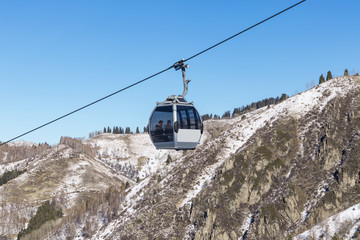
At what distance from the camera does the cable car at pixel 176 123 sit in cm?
2492

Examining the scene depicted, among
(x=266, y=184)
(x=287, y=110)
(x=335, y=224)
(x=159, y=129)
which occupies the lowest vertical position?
(x=335, y=224)

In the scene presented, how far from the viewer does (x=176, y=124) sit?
24828 mm

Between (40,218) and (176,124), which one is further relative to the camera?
(40,218)

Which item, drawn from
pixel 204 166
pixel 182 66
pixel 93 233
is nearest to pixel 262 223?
pixel 204 166

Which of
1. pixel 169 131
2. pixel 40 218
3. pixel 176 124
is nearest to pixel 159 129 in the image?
pixel 169 131

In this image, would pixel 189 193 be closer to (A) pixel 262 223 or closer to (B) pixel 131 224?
(B) pixel 131 224

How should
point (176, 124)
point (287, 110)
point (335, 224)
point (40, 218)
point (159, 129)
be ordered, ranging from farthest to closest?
1. point (40, 218)
2. point (287, 110)
3. point (335, 224)
4. point (159, 129)
5. point (176, 124)

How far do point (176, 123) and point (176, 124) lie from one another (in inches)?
2.4

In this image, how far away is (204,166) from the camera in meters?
124

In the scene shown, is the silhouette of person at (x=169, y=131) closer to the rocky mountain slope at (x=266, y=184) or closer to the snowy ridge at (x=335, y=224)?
the rocky mountain slope at (x=266, y=184)

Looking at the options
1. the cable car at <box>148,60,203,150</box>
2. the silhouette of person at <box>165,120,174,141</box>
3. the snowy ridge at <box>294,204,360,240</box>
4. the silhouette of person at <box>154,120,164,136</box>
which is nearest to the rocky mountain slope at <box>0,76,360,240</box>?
the snowy ridge at <box>294,204,360,240</box>

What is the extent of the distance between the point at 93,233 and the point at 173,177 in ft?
98.9

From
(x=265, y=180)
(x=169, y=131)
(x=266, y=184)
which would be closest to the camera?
(x=169, y=131)

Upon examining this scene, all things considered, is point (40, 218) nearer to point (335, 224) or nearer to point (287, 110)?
point (287, 110)
